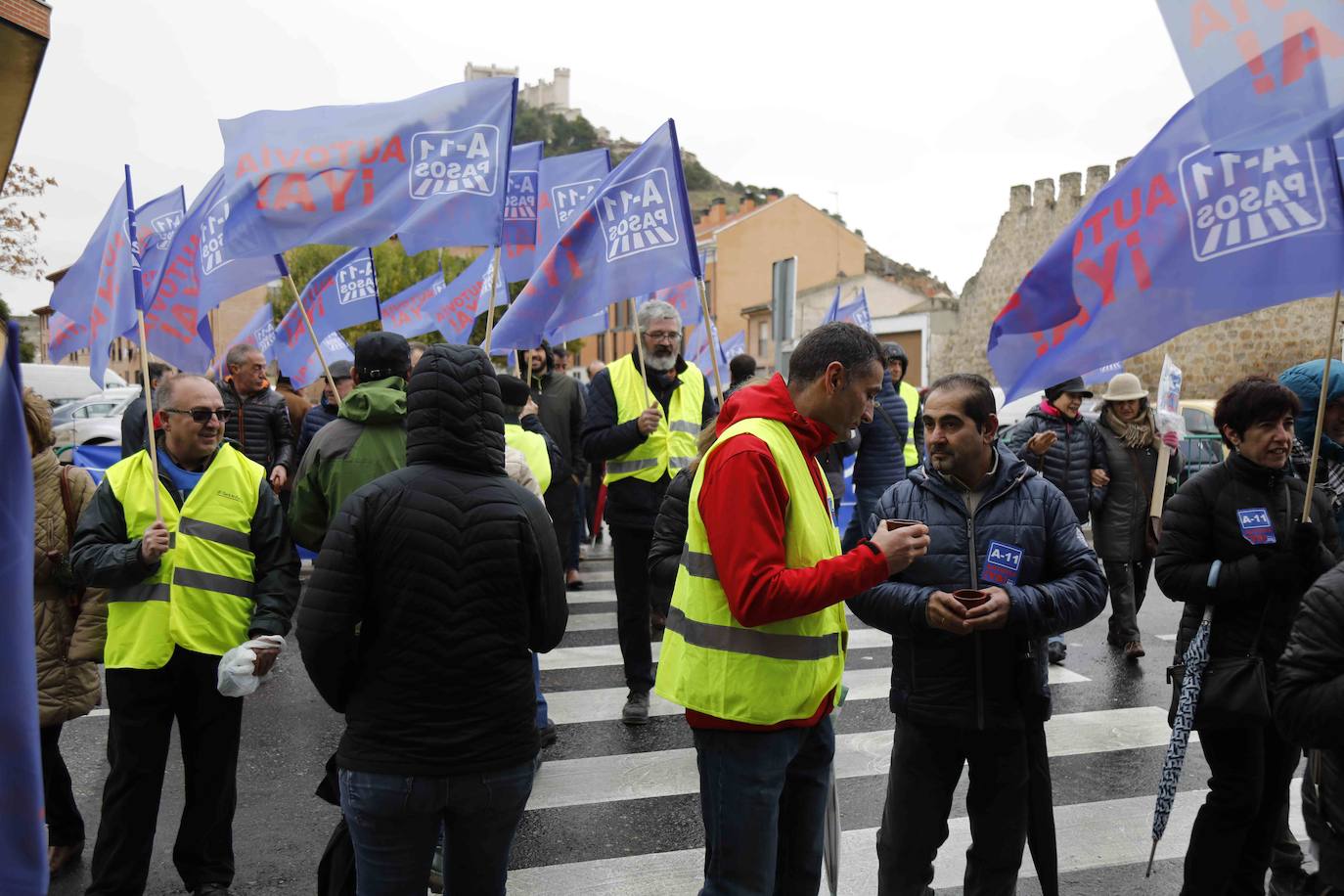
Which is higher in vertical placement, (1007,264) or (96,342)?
(1007,264)

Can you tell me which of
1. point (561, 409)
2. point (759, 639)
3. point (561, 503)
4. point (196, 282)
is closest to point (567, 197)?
point (561, 409)

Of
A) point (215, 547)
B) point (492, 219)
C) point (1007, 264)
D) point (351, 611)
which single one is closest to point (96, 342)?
point (492, 219)

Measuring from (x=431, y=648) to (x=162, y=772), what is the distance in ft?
5.60

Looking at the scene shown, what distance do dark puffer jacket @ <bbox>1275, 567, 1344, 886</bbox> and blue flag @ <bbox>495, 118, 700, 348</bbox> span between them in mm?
4114

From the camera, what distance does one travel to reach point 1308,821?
335cm

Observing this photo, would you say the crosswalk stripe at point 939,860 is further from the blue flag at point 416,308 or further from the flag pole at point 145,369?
the blue flag at point 416,308

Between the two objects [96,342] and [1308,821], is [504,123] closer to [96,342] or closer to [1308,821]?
[96,342]

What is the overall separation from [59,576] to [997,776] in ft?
11.1

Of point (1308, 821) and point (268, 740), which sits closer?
point (1308, 821)

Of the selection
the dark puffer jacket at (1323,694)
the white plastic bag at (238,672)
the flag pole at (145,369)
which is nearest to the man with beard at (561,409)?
the flag pole at (145,369)

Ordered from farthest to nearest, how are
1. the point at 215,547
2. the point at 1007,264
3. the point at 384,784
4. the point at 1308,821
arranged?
the point at 1007,264 < the point at 215,547 < the point at 1308,821 < the point at 384,784

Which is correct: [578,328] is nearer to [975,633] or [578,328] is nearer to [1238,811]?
[975,633]

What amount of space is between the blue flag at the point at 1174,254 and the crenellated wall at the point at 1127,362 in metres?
17.9

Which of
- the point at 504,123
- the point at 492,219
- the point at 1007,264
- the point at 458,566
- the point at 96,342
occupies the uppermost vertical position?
the point at 1007,264
